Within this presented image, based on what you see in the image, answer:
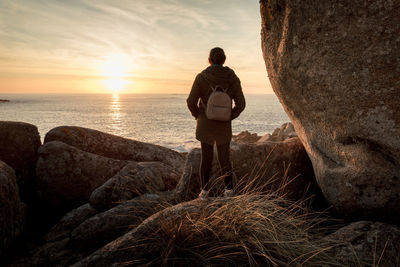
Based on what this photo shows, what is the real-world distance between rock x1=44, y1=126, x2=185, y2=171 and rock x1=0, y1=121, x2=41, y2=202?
65cm

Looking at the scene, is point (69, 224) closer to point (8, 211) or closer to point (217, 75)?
point (8, 211)

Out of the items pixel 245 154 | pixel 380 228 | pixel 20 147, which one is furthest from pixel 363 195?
pixel 20 147

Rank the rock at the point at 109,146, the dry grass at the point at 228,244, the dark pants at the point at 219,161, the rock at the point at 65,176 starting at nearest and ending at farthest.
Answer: the dry grass at the point at 228,244 < the dark pants at the point at 219,161 < the rock at the point at 65,176 < the rock at the point at 109,146

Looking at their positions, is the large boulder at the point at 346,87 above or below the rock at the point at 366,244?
above

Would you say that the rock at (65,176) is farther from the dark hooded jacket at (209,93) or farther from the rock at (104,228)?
the dark hooded jacket at (209,93)

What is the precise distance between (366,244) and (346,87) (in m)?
1.84

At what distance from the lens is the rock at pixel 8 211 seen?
3.60 metres

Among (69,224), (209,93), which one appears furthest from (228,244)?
(69,224)

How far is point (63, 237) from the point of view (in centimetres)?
411

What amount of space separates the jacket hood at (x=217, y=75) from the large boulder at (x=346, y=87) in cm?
79

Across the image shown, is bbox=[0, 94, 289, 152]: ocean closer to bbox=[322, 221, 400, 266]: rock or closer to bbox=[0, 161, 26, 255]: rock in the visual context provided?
bbox=[0, 161, 26, 255]: rock

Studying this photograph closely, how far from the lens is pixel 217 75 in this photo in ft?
13.0

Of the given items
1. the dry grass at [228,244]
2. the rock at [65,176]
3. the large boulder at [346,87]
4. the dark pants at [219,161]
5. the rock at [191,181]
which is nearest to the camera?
the dry grass at [228,244]

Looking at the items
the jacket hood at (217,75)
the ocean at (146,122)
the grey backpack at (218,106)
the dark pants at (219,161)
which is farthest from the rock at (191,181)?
the ocean at (146,122)
